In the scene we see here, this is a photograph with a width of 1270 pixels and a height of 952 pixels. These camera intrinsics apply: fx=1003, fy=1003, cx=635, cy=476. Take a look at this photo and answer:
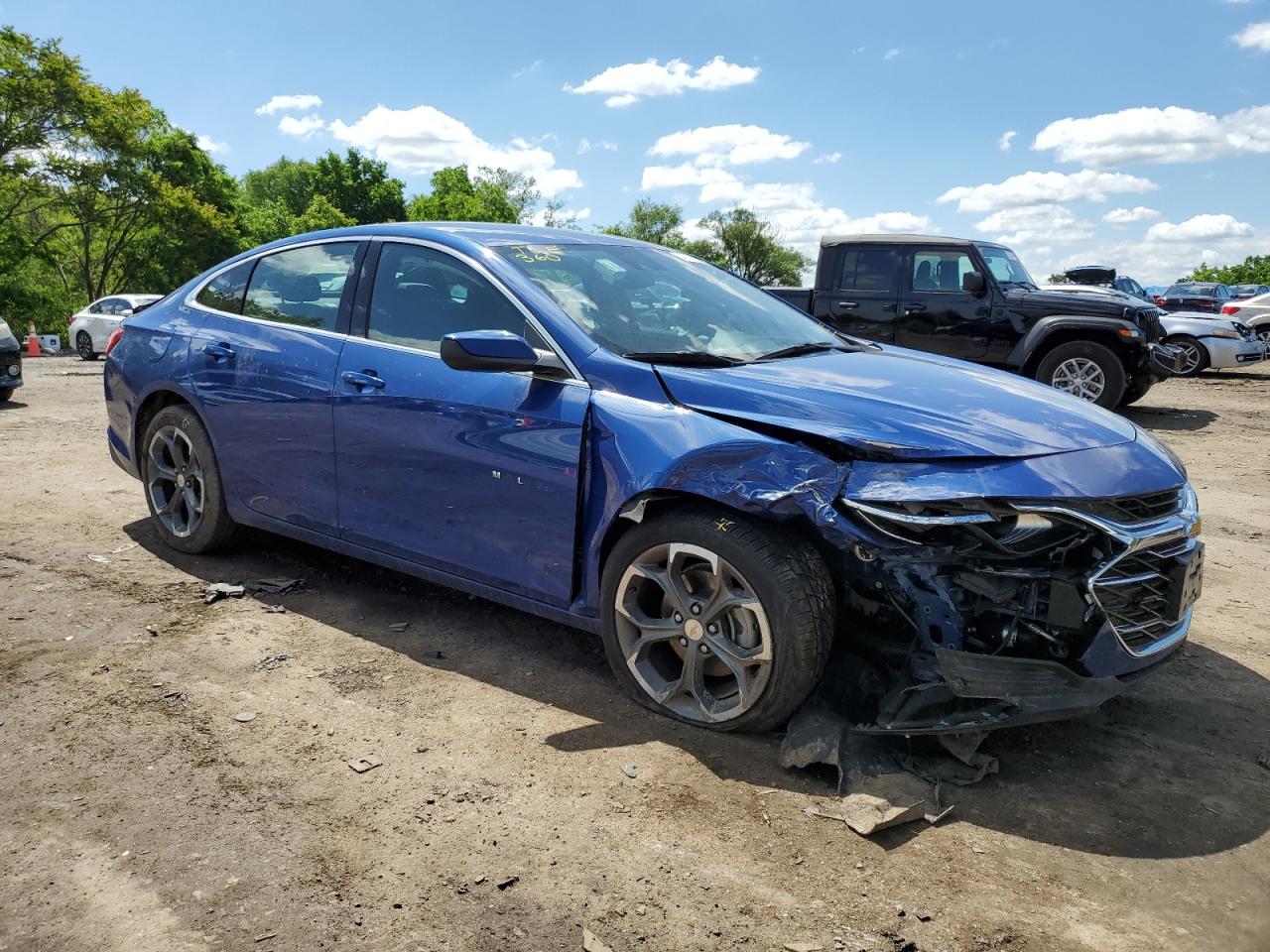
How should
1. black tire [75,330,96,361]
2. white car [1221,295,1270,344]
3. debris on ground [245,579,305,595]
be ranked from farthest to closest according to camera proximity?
black tire [75,330,96,361], white car [1221,295,1270,344], debris on ground [245,579,305,595]

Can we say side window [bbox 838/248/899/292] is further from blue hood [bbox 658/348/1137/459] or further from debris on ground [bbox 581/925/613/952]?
debris on ground [bbox 581/925/613/952]

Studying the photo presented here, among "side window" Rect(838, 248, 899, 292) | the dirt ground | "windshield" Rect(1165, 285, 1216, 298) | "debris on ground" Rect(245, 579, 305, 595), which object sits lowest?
the dirt ground

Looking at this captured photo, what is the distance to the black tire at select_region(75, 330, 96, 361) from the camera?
21562 mm

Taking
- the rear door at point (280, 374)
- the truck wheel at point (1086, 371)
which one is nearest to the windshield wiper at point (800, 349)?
the rear door at point (280, 374)

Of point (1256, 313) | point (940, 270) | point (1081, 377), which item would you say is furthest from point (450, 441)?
point (1256, 313)

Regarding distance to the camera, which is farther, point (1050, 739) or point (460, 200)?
point (460, 200)

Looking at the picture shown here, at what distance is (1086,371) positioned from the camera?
37.0 feet

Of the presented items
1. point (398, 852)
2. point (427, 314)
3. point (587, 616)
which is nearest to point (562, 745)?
point (587, 616)

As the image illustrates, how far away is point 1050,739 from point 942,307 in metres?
8.81

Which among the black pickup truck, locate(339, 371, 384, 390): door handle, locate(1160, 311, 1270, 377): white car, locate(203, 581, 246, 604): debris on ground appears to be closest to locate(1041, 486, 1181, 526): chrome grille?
locate(339, 371, 384, 390): door handle

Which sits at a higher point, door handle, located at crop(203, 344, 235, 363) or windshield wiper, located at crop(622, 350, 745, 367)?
windshield wiper, located at crop(622, 350, 745, 367)

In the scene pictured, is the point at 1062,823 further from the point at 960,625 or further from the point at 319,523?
the point at 319,523

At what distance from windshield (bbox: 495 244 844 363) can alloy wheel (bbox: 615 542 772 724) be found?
2.58 ft

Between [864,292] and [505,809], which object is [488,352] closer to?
[505,809]
